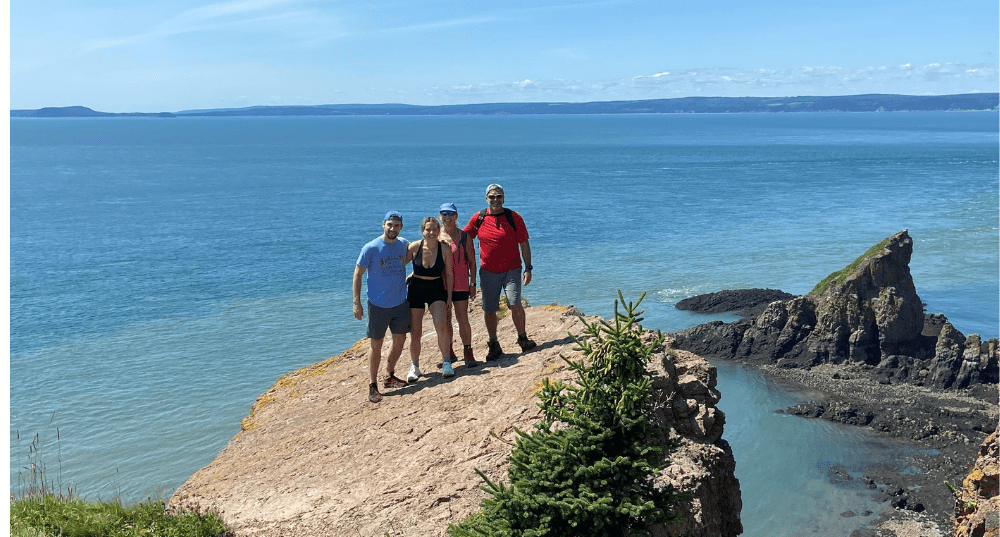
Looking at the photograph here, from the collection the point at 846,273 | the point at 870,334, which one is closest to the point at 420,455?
the point at 870,334

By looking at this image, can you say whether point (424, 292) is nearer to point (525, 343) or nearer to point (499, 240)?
point (499, 240)

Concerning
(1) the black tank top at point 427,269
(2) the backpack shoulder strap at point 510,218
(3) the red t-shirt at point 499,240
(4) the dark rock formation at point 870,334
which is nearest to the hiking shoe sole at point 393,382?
(1) the black tank top at point 427,269

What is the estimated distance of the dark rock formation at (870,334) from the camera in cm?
2955

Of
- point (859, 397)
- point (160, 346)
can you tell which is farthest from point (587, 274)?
point (160, 346)

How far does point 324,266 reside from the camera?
45125 mm

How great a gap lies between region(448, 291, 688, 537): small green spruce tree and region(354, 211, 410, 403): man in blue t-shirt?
11.9 ft

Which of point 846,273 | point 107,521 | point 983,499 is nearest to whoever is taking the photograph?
point 107,521

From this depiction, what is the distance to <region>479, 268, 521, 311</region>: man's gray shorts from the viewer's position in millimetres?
9461

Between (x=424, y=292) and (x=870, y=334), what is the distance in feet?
88.5

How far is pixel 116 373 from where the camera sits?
2797 cm

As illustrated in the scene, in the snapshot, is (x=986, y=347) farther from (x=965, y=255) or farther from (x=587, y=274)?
(x=965, y=255)

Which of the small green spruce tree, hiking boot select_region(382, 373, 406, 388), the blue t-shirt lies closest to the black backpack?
the blue t-shirt

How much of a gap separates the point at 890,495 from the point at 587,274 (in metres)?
24.0

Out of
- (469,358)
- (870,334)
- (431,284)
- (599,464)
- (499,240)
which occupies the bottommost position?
(870,334)
